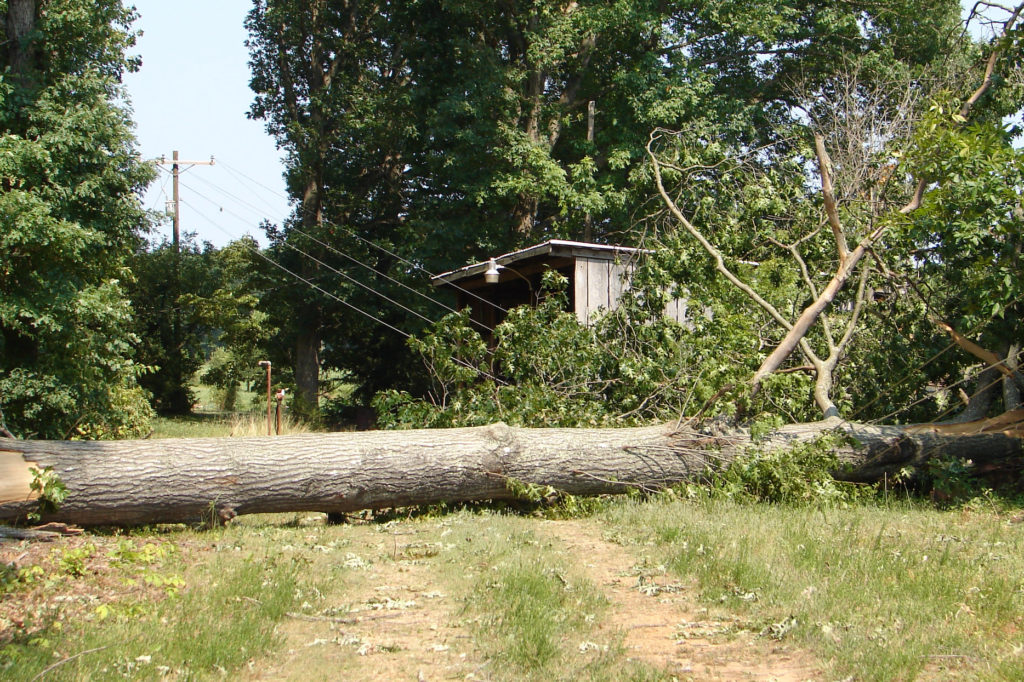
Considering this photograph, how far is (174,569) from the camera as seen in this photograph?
5.48m

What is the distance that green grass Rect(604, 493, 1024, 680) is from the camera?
13.1 ft

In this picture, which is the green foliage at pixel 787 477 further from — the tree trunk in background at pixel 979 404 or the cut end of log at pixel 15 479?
the cut end of log at pixel 15 479

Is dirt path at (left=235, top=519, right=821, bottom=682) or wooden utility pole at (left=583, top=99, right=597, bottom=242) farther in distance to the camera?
wooden utility pole at (left=583, top=99, right=597, bottom=242)

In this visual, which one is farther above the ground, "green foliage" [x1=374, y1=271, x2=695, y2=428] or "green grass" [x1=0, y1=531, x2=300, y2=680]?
"green foliage" [x1=374, y1=271, x2=695, y2=428]

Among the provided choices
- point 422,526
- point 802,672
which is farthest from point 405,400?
point 802,672

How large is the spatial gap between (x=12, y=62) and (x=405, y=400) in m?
9.75

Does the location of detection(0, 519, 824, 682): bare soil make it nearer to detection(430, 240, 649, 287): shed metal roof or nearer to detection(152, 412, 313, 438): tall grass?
detection(430, 240, 649, 287): shed metal roof

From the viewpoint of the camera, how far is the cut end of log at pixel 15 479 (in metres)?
6.18

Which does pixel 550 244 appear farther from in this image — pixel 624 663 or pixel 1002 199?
pixel 624 663

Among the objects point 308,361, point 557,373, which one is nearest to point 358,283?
point 308,361

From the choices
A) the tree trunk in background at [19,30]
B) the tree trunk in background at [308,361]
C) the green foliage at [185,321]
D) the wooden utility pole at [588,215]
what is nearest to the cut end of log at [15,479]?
the tree trunk in background at [19,30]

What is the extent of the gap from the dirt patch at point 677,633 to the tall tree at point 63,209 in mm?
10004

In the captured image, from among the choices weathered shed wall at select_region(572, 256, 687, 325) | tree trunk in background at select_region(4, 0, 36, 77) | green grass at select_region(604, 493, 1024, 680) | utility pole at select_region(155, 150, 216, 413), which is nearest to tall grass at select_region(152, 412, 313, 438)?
utility pole at select_region(155, 150, 216, 413)

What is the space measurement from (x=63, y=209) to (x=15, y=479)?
8437 mm
